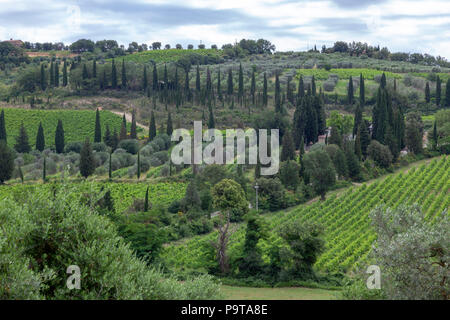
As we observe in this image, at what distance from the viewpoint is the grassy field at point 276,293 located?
85.9 feet

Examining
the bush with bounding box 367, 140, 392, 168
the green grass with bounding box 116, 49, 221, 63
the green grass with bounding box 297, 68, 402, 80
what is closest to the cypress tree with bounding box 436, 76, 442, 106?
the green grass with bounding box 297, 68, 402, 80

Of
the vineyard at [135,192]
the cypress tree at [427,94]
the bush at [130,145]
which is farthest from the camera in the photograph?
the cypress tree at [427,94]

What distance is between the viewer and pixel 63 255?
16531 mm

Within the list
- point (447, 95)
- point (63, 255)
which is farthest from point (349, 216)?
point (447, 95)

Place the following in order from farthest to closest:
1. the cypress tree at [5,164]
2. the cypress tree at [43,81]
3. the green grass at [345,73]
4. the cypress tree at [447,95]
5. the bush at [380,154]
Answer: the green grass at [345,73]
the cypress tree at [43,81]
the cypress tree at [447,95]
the cypress tree at [5,164]
the bush at [380,154]

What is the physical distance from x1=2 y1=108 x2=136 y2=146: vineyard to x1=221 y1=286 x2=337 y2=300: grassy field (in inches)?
2251

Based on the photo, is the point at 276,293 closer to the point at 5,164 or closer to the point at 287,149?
the point at 287,149

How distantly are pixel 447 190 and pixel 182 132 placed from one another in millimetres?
41155

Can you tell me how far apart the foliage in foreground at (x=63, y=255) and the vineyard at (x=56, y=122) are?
2527 inches

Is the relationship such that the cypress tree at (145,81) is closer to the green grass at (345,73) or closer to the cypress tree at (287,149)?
the green grass at (345,73)

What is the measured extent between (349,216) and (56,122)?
189 ft

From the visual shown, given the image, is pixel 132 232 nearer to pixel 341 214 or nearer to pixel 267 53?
pixel 341 214

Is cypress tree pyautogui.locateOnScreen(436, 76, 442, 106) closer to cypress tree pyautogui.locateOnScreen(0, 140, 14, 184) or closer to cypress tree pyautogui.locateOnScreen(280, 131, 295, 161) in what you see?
cypress tree pyautogui.locateOnScreen(280, 131, 295, 161)

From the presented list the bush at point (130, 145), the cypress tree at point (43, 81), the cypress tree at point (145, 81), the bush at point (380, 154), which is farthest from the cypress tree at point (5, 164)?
the cypress tree at point (145, 81)
